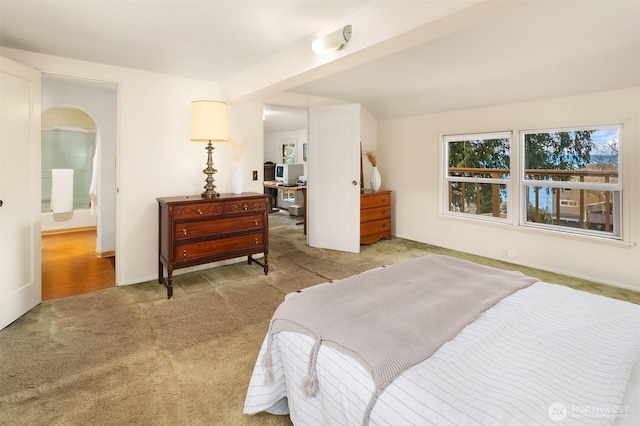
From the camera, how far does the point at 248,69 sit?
3479 millimetres

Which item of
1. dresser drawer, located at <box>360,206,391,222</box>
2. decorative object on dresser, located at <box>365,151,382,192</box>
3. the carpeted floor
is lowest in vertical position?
the carpeted floor

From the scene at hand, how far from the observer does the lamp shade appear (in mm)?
3416

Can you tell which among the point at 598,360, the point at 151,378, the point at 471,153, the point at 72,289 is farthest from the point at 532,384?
the point at 471,153

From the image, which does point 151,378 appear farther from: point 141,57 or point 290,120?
point 290,120

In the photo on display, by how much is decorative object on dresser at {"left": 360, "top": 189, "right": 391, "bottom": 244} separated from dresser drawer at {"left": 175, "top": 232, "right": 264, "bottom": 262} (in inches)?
72.1

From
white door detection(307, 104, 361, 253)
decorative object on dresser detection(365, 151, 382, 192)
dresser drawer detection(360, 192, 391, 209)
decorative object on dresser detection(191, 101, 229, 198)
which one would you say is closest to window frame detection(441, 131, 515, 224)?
dresser drawer detection(360, 192, 391, 209)

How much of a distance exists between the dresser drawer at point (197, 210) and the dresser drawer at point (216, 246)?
0.26 meters

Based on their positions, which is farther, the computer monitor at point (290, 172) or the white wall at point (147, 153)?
the computer monitor at point (290, 172)

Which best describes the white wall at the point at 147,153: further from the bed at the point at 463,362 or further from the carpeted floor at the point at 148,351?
the bed at the point at 463,362

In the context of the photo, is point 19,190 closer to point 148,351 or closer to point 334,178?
point 148,351

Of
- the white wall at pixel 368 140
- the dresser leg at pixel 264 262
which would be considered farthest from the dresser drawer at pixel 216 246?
the white wall at pixel 368 140

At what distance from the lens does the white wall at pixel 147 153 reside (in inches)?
136

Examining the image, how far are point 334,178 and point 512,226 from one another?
2.34 meters

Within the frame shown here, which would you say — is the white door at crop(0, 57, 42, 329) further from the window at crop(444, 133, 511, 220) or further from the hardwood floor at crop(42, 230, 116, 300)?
the window at crop(444, 133, 511, 220)
